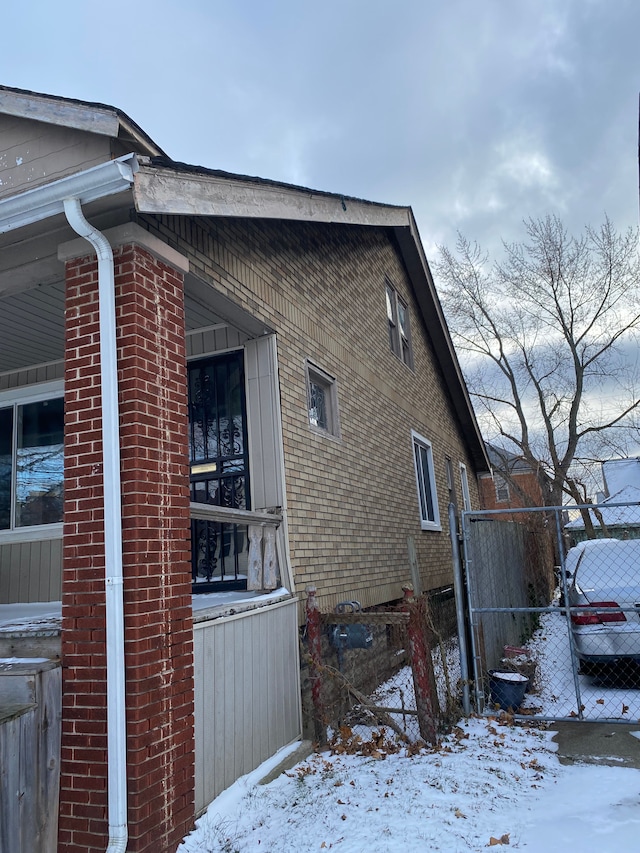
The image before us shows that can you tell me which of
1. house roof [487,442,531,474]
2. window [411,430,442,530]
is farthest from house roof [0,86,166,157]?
A: house roof [487,442,531,474]

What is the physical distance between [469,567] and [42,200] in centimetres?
497

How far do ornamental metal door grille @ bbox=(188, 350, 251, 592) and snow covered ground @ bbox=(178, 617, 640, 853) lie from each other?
1.89 metres

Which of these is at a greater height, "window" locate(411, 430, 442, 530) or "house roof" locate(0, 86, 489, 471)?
"house roof" locate(0, 86, 489, 471)

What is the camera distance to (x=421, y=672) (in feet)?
17.6

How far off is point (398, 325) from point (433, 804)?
28.5ft

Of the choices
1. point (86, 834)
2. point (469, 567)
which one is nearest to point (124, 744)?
point (86, 834)

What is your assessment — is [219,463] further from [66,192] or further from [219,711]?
[66,192]

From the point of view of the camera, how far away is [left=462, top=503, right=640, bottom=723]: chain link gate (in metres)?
6.21

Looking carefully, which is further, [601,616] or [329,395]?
[329,395]

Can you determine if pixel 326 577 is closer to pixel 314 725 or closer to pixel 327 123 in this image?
pixel 314 725

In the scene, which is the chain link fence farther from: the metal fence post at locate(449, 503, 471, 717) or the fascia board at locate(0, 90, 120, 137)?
the fascia board at locate(0, 90, 120, 137)

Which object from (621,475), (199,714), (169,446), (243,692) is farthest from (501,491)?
(169,446)

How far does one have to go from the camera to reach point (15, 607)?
6277 millimetres

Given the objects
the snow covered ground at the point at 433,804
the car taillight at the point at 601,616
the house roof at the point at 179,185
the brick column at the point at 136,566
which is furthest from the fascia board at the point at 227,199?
the car taillight at the point at 601,616
